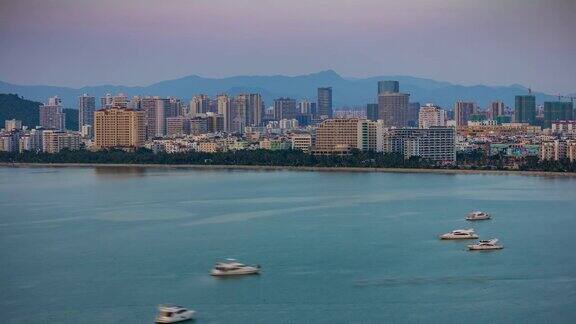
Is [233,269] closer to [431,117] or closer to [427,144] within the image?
[427,144]

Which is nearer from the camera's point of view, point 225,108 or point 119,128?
point 119,128

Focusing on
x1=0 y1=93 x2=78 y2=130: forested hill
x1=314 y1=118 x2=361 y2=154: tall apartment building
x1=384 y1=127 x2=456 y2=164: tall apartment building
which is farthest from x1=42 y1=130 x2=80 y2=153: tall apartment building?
x1=0 y1=93 x2=78 y2=130: forested hill

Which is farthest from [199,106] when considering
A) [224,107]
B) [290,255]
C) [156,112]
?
[290,255]

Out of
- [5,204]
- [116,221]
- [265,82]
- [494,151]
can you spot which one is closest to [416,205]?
[116,221]

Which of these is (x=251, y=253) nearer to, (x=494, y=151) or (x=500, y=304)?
(x=500, y=304)

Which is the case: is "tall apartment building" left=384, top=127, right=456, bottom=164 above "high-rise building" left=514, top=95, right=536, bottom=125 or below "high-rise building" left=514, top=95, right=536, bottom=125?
below

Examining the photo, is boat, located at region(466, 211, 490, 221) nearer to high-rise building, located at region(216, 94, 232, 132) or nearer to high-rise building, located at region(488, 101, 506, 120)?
high-rise building, located at region(216, 94, 232, 132)

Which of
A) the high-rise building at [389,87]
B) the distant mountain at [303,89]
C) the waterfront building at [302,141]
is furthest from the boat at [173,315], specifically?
the distant mountain at [303,89]
